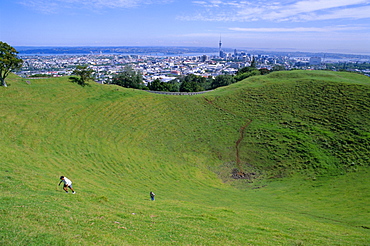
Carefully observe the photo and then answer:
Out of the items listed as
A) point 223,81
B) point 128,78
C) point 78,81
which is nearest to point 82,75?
point 78,81

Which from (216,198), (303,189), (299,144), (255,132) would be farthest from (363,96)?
(216,198)

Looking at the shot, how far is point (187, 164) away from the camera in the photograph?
106 ft

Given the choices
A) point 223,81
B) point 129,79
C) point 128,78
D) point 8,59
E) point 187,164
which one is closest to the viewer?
point 187,164

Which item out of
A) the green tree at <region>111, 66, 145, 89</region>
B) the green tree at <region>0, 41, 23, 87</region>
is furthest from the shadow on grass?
the green tree at <region>111, 66, 145, 89</region>

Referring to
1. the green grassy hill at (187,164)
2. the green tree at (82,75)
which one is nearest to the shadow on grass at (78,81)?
the green tree at (82,75)

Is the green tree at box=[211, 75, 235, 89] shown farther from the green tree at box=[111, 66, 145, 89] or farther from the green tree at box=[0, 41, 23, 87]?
the green tree at box=[0, 41, 23, 87]

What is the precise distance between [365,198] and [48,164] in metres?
32.4

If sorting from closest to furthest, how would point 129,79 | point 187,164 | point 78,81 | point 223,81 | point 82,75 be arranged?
point 187,164, point 78,81, point 82,75, point 129,79, point 223,81

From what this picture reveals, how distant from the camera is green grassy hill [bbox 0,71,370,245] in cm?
1341

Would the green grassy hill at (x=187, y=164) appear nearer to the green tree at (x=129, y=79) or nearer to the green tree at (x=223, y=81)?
the green tree at (x=223, y=81)

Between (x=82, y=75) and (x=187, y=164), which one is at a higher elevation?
(x=82, y=75)

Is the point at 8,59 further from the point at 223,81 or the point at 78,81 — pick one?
the point at 223,81

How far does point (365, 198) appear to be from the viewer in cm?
2233

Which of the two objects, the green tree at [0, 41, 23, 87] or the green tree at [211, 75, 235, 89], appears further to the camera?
the green tree at [211, 75, 235, 89]
